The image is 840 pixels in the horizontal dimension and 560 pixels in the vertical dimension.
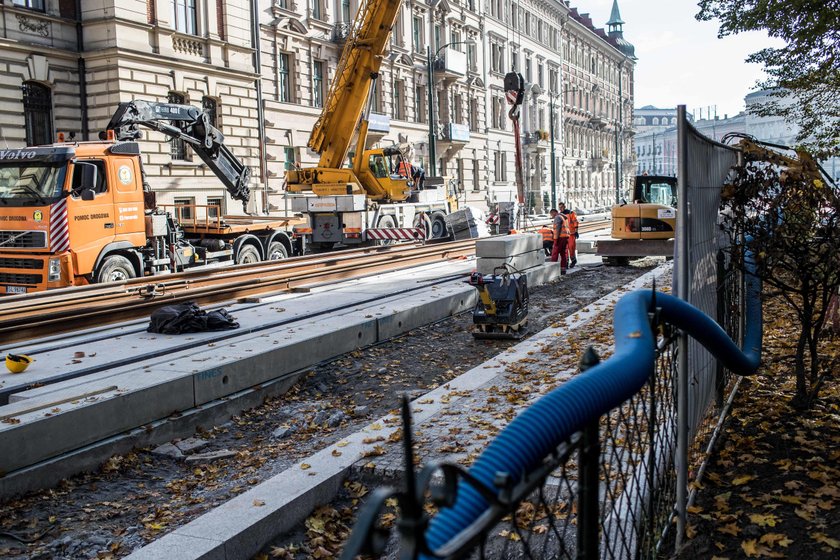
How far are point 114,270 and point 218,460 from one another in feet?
33.8

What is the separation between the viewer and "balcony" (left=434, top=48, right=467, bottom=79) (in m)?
50.2

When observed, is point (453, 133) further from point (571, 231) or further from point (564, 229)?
point (564, 229)

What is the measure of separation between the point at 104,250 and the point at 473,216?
57.6 ft

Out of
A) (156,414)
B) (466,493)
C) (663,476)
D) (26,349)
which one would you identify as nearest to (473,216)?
(26,349)

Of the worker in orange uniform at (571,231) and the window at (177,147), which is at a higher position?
the window at (177,147)

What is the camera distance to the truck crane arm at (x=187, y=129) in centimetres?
1858

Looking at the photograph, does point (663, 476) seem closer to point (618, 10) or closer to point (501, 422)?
A: point (501, 422)

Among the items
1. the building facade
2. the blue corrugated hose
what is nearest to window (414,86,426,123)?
the building facade

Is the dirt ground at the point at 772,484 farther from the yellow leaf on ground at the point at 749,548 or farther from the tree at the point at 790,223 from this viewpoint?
the tree at the point at 790,223

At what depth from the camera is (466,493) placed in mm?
1533

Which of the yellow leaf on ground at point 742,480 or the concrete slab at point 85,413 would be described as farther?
the concrete slab at point 85,413

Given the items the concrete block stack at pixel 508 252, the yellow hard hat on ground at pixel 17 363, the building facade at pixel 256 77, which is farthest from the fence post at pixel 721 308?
the building facade at pixel 256 77

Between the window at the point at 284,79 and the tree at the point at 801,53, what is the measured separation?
23812 mm

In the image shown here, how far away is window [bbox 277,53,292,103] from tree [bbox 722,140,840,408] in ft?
105
